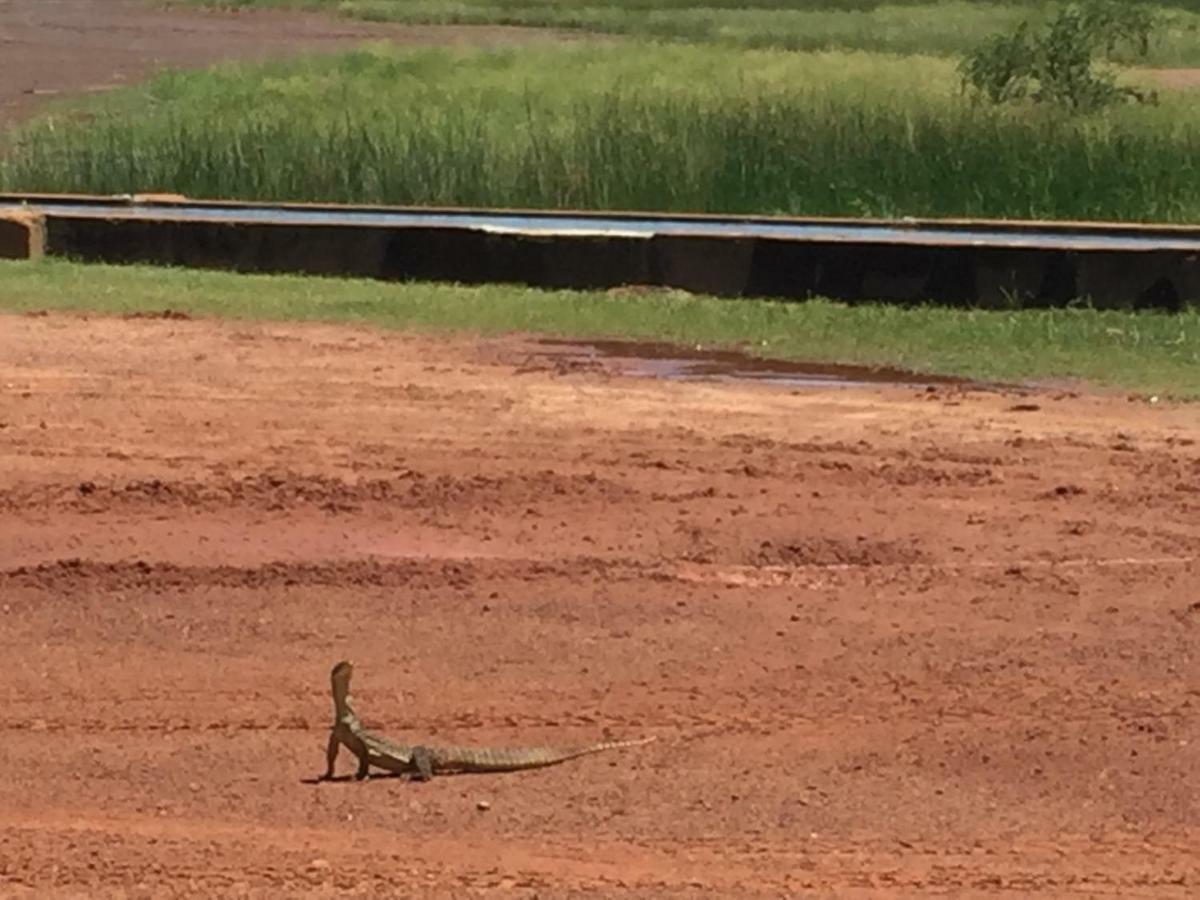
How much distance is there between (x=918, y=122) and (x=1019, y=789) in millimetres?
12818

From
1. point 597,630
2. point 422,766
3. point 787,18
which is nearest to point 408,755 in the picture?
point 422,766

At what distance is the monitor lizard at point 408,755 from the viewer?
6.32 m

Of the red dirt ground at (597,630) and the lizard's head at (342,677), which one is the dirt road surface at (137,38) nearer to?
the red dirt ground at (597,630)

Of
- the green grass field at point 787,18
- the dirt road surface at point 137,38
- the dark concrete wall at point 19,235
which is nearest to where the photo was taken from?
the dark concrete wall at point 19,235

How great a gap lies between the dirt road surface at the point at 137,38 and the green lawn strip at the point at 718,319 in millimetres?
12853

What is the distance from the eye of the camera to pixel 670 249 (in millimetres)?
15266

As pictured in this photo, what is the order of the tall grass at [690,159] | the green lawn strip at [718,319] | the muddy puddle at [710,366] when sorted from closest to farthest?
the muddy puddle at [710,366]
the green lawn strip at [718,319]
the tall grass at [690,159]

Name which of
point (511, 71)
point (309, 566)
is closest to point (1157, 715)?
point (309, 566)

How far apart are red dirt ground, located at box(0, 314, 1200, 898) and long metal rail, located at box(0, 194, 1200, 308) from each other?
3009 mm

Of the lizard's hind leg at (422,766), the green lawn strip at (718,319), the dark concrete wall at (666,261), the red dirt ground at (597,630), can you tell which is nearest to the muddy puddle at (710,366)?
the green lawn strip at (718,319)

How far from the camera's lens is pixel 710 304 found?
14.7 meters

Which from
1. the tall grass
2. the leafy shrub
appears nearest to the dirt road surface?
the tall grass

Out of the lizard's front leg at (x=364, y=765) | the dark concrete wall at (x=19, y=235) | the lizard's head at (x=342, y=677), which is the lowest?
the lizard's front leg at (x=364, y=765)

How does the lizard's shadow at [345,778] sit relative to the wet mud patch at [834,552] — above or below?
below
